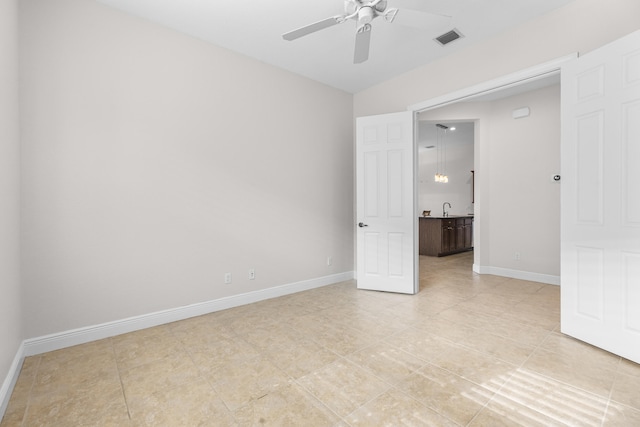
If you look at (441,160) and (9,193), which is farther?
(441,160)

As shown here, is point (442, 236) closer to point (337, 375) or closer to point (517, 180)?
point (517, 180)

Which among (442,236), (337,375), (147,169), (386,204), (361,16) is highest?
(361,16)

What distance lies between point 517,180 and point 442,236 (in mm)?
2322

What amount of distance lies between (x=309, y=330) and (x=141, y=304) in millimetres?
1624

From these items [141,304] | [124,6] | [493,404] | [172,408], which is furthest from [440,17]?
[141,304]

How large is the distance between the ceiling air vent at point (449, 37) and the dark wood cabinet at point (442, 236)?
435cm

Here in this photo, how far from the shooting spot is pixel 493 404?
1.60 metres

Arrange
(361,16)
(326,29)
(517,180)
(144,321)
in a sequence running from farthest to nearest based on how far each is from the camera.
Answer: (517,180)
(326,29)
(144,321)
(361,16)

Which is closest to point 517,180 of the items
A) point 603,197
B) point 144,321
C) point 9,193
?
point 603,197

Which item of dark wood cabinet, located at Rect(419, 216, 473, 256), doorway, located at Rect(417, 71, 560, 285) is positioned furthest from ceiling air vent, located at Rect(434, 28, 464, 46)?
dark wood cabinet, located at Rect(419, 216, 473, 256)

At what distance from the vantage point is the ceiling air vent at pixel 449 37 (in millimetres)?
2971

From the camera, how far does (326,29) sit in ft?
9.68

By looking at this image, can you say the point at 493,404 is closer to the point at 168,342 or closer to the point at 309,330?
the point at 309,330

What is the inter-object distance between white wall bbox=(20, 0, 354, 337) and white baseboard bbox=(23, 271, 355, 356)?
59mm
